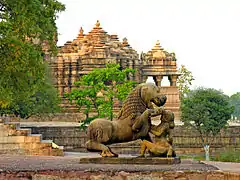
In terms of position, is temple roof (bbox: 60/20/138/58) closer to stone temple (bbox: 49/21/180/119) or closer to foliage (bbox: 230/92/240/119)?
stone temple (bbox: 49/21/180/119)

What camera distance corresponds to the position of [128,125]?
330 inches

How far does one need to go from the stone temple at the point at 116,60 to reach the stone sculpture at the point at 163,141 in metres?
32.9

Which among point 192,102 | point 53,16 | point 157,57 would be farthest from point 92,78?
point 157,57

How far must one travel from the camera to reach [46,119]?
40.0m

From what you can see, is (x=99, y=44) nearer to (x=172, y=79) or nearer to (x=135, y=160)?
(x=172, y=79)

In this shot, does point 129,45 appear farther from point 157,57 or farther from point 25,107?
point 25,107

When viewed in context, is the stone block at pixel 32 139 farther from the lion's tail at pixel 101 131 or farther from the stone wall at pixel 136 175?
the stone wall at pixel 136 175

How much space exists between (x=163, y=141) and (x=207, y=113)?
21.7m

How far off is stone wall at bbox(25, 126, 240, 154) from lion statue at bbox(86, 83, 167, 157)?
17902 mm

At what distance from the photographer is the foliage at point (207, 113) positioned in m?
28.7

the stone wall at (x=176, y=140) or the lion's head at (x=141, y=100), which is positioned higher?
the lion's head at (x=141, y=100)

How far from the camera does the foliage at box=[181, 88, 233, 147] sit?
2869 cm

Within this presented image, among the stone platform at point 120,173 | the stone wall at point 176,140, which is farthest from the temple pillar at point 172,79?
the stone platform at point 120,173

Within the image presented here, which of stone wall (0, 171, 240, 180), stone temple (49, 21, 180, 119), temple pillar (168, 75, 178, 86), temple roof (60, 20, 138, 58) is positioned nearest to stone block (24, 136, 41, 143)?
stone wall (0, 171, 240, 180)
